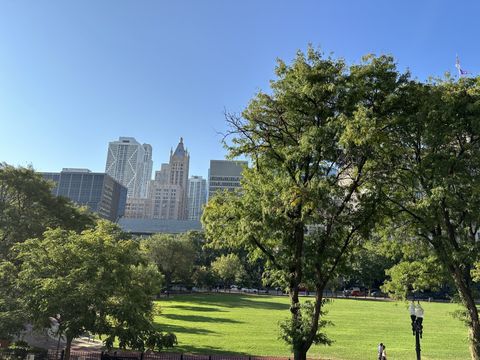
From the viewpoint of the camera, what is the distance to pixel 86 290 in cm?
1722

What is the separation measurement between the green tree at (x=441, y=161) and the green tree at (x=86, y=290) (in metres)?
12.7

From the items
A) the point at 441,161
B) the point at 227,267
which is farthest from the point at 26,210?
the point at 227,267

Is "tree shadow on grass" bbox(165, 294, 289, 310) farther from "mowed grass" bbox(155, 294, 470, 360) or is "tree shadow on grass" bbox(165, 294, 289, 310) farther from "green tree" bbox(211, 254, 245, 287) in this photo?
"green tree" bbox(211, 254, 245, 287)

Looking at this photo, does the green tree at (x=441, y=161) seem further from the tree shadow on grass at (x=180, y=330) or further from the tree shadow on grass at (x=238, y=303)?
the tree shadow on grass at (x=238, y=303)

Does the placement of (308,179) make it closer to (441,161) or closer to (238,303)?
(441,161)

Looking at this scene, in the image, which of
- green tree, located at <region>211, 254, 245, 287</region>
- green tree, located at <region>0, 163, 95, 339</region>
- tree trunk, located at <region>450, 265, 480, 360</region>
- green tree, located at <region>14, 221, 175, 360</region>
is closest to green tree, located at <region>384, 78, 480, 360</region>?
tree trunk, located at <region>450, 265, 480, 360</region>

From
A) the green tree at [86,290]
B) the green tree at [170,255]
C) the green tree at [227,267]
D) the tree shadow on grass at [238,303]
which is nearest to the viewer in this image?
the green tree at [86,290]

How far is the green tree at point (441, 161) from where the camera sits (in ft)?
57.8

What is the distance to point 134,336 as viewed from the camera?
18.0 m

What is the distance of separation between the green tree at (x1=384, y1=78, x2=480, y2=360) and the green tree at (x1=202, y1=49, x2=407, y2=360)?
3.88 ft

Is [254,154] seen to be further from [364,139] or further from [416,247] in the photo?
[416,247]

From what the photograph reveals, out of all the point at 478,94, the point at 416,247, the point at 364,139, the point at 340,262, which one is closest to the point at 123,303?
the point at 340,262

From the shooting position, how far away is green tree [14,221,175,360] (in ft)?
56.7

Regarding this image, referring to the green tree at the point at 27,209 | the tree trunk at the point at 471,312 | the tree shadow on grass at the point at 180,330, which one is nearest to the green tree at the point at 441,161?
the tree trunk at the point at 471,312
